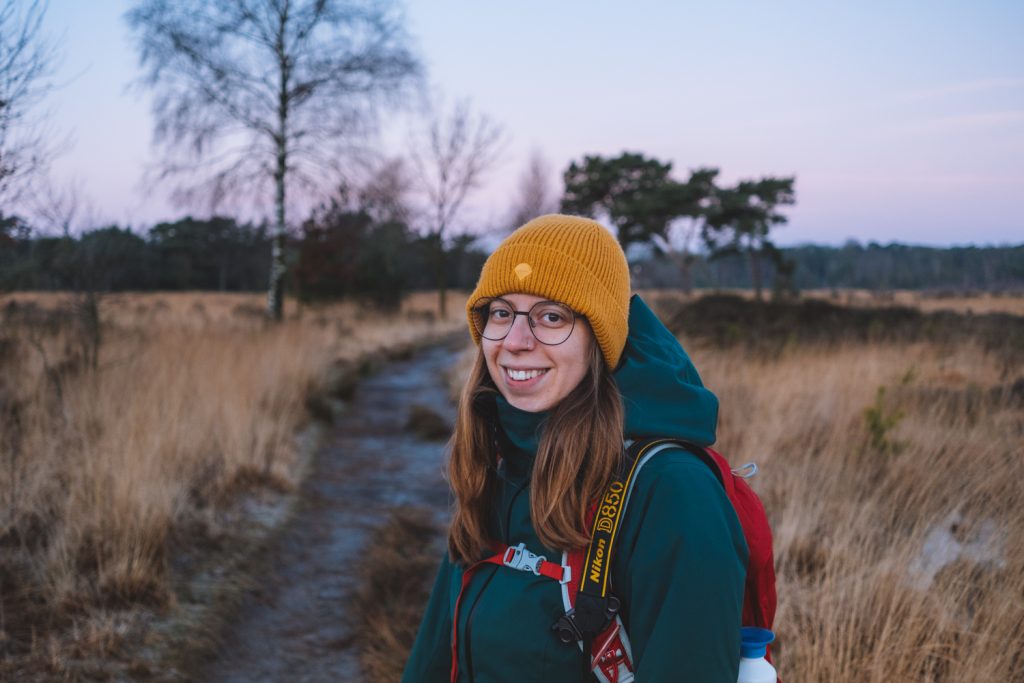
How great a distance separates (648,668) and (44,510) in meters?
3.82

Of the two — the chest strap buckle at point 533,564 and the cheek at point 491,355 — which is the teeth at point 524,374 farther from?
the chest strap buckle at point 533,564

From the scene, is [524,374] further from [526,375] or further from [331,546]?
[331,546]

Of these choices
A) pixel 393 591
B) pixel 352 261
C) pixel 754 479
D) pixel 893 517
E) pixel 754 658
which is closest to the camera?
pixel 754 658

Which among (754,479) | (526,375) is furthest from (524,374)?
(754,479)

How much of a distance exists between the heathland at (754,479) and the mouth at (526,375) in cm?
167

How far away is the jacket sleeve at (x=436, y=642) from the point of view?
65.3 inches

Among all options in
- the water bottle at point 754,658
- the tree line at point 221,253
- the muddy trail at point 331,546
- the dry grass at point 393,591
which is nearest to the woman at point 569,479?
the water bottle at point 754,658

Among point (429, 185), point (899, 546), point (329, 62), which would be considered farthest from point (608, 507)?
point (429, 185)

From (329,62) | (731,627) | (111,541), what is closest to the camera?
(731,627)

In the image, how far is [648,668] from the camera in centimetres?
107

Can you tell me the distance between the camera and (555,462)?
1.37 meters

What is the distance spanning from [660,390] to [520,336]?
0.34 metres

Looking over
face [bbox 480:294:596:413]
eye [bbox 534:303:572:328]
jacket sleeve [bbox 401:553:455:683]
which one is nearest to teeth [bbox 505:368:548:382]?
face [bbox 480:294:596:413]

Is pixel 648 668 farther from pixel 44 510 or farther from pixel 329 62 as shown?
pixel 329 62
